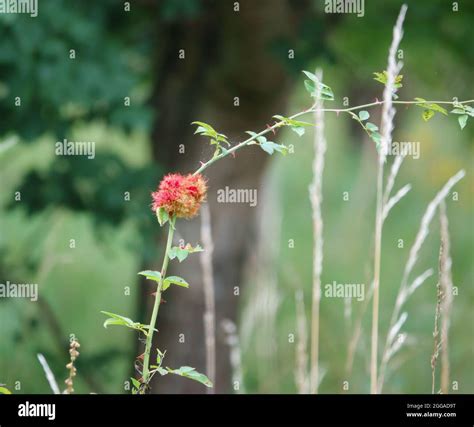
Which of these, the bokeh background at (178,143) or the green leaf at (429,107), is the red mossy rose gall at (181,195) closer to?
the green leaf at (429,107)

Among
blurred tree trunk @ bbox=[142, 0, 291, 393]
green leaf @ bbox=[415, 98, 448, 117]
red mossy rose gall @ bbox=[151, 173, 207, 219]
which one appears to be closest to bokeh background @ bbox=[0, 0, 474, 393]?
blurred tree trunk @ bbox=[142, 0, 291, 393]

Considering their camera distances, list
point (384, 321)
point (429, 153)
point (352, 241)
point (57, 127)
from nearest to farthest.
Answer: point (57, 127), point (384, 321), point (352, 241), point (429, 153)

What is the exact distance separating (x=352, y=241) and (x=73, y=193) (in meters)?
4.59

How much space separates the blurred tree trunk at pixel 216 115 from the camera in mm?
4488

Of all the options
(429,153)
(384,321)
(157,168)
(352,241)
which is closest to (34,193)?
(157,168)

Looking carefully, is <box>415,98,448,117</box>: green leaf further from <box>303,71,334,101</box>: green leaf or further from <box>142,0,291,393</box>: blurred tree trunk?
<box>142,0,291,393</box>: blurred tree trunk

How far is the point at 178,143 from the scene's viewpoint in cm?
475

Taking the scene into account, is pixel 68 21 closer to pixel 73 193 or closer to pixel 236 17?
pixel 73 193

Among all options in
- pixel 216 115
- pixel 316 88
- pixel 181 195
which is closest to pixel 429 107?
pixel 316 88

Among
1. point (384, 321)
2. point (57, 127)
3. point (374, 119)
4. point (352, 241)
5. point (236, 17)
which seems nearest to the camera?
point (57, 127)

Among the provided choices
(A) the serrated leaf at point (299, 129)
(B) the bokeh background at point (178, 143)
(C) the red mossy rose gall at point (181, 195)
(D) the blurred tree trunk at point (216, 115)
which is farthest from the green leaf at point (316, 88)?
(D) the blurred tree trunk at point (216, 115)

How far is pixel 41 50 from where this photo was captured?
334 centimetres

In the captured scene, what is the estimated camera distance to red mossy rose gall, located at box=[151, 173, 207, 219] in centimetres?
142

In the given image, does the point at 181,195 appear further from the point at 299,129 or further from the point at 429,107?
the point at 429,107
